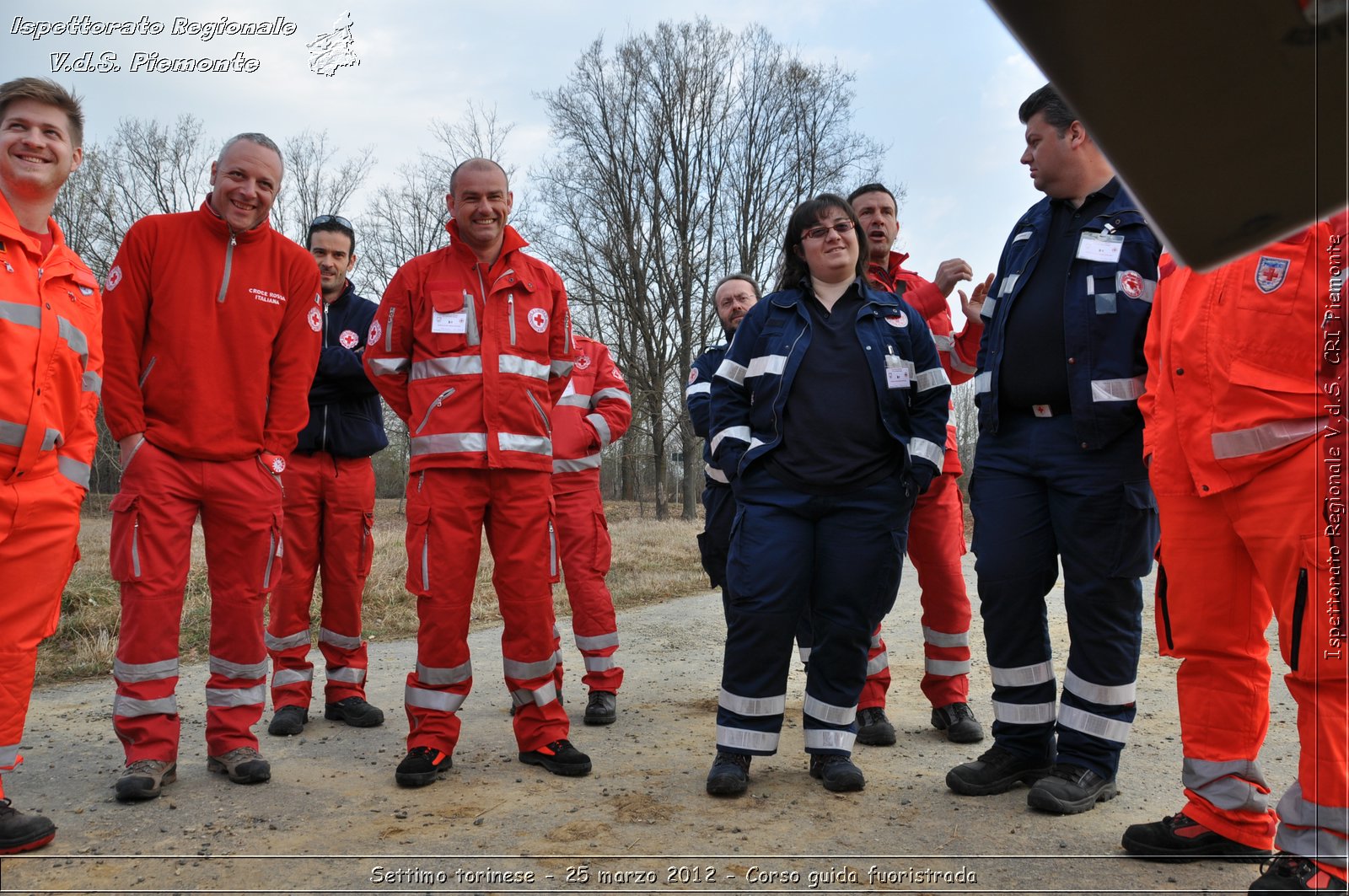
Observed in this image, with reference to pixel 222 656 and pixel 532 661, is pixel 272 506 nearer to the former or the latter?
pixel 222 656

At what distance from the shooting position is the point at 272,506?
419cm

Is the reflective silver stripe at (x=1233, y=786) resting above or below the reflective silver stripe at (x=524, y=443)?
below

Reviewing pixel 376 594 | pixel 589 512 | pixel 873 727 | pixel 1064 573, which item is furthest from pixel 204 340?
pixel 376 594

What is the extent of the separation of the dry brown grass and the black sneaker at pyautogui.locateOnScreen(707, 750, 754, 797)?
3.01 meters

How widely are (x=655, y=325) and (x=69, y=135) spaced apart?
23.6m

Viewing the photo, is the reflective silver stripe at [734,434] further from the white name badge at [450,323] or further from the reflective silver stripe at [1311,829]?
the reflective silver stripe at [1311,829]

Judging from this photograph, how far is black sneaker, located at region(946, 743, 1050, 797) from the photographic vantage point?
362 centimetres

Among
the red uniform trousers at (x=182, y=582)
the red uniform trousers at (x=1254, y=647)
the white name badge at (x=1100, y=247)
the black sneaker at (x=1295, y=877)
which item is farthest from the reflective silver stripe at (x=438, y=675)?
the white name badge at (x=1100, y=247)

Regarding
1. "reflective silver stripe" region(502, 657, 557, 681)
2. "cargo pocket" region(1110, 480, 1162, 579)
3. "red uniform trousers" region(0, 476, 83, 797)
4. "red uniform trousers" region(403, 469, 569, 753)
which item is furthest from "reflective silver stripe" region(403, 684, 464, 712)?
"cargo pocket" region(1110, 480, 1162, 579)

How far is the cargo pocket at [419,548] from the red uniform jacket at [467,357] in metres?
0.23

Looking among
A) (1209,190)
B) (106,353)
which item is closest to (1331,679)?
(1209,190)

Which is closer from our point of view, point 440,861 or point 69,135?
point 440,861

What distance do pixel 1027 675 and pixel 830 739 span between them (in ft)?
2.79

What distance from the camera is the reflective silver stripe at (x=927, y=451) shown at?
3.93 metres
